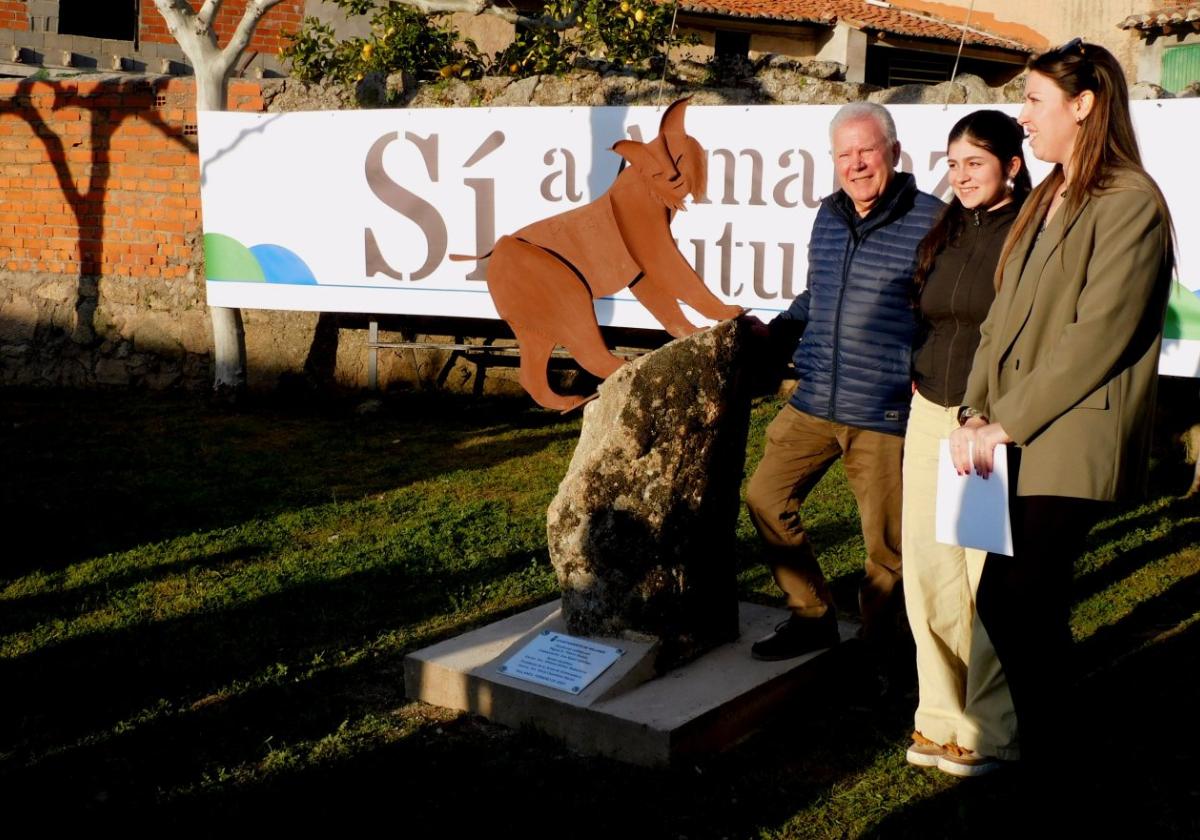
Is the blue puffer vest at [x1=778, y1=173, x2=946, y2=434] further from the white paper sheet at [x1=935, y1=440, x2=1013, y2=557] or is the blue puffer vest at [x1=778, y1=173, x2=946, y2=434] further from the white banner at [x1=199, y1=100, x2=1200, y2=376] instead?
the white banner at [x1=199, y1=100, x2=1200, y2=376]

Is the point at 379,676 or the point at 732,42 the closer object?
the point at 379,676

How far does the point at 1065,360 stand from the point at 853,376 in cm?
126

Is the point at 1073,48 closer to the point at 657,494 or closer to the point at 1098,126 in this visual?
the point at 1098,126

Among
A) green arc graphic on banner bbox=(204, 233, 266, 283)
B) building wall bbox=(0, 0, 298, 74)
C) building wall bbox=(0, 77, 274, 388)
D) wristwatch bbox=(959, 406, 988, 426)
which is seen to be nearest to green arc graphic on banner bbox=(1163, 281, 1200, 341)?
wristwatch bbox=(959, 406, 988, 426)

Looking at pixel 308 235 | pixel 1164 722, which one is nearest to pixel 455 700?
pixel 1164 722

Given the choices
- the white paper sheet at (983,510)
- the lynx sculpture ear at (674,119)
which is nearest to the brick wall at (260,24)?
the lynx sculpture ear at (674,119)

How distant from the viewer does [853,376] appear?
4.02m

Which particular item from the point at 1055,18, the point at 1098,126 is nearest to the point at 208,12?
the point at 1098,126

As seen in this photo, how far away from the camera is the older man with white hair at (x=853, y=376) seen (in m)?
3.92

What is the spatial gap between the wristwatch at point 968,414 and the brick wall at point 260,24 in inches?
616

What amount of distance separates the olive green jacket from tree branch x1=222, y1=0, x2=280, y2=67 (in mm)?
7680

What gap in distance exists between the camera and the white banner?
799 centimetres

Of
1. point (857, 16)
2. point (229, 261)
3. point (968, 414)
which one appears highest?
point (857, 16)

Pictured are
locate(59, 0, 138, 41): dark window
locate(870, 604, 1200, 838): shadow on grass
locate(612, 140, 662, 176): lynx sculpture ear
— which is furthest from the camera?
locate(59, 0, 138, 41): dark window
